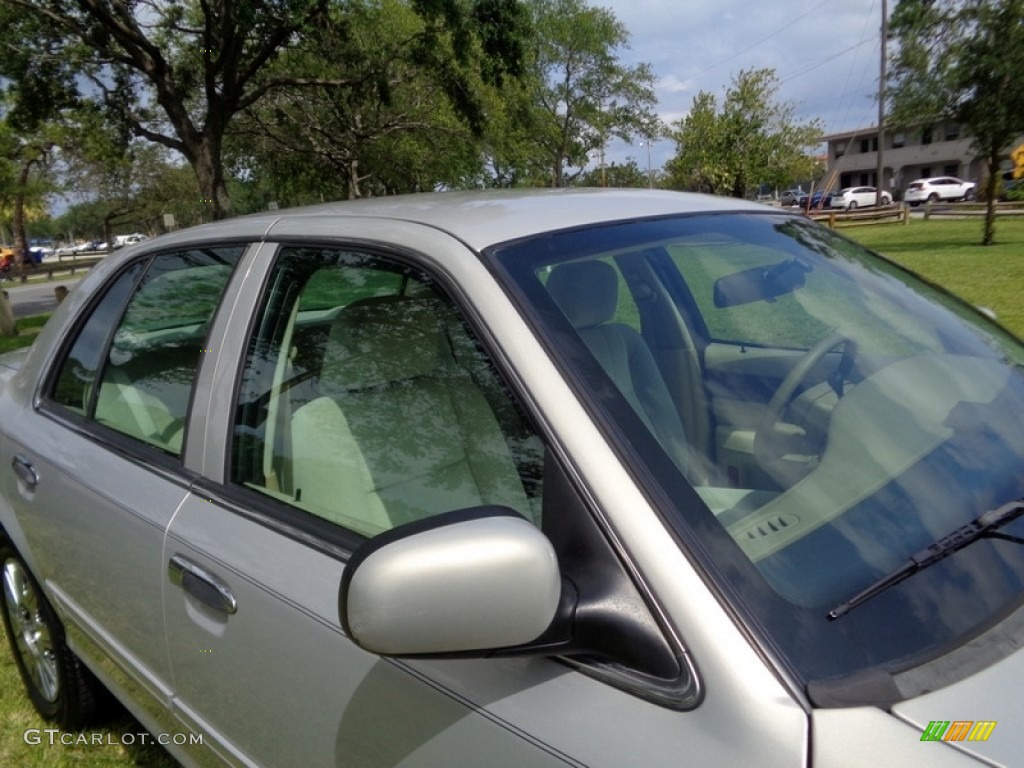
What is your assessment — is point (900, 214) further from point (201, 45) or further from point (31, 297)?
point (31, 297)

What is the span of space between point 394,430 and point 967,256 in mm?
16911

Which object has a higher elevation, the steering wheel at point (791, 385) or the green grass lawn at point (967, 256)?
the steering wheel at point (791, 385)

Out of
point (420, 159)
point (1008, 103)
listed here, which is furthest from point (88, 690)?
point (420, 159)

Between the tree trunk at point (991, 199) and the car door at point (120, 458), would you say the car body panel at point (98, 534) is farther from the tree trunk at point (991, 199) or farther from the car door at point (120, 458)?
the tree trunk at point (991, 199)

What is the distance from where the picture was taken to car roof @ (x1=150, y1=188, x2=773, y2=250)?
1.66 meters

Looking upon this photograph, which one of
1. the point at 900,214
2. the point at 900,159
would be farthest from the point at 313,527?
the point at 900,159

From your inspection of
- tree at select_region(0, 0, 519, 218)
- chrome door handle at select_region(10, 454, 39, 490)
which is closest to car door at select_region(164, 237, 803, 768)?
chrome door handle at select_region(10, 454, 39, 490)

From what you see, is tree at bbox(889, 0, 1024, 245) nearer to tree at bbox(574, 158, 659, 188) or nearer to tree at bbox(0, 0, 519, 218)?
tree at bbox(0, 0, 519, 218)

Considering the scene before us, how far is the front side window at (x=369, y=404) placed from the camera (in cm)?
155

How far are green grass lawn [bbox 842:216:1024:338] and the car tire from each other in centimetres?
331

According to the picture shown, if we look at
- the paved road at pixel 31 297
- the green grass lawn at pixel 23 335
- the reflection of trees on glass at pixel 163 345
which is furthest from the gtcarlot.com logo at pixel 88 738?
the paved road at pixel 31 297

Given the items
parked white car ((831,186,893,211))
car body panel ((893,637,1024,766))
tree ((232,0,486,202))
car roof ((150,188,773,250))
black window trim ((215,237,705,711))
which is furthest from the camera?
parked white car ((831,186,893,211))

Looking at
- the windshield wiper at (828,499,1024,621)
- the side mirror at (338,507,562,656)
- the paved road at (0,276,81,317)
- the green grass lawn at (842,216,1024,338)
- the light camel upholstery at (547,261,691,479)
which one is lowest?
the paved road at (0,276,81,317)

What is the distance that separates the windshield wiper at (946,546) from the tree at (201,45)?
1615 cm
